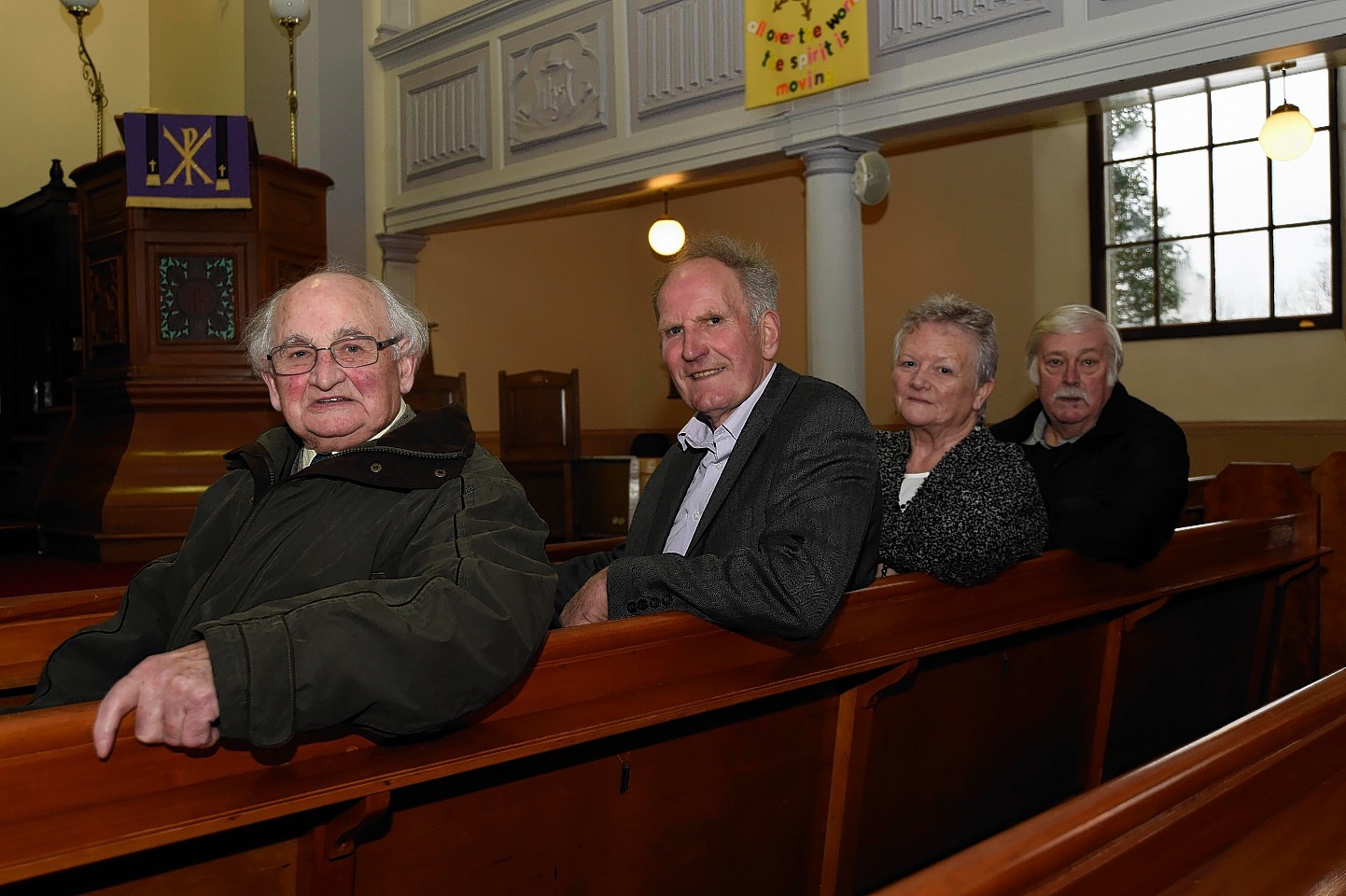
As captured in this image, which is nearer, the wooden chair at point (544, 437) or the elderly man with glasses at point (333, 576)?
the elderly man with glasses at point (333, 576)

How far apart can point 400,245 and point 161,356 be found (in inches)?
118

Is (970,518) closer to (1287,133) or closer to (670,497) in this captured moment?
(670,497)

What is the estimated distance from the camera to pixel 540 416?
8219 mm

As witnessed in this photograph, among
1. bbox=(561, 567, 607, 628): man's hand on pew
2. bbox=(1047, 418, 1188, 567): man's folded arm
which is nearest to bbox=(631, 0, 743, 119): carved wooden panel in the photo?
bbox=(1047, 418, 1188, 567): man's folded arm

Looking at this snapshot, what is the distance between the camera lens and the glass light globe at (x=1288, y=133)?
20.3 feet

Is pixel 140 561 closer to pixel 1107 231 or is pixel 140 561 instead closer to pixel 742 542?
pixel 742 542

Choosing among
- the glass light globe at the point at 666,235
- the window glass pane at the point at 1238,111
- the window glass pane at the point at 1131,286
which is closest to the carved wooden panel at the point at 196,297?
the glass light globe at the point at 666,235

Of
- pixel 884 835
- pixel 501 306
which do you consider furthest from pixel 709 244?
pixel 501 306

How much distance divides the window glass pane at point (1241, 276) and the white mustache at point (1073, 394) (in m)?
5.27

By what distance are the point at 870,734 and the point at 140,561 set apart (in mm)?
4467

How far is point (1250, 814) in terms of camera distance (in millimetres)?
1028

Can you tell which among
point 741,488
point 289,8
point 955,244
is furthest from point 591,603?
point 955,244

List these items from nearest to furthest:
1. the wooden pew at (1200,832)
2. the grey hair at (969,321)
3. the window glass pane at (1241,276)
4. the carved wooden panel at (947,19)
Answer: the wooden pew at (1200,832) → the grey hair at (969,321) → the carved wooden panel at (947,19) → the window glass pane at (1241,276)

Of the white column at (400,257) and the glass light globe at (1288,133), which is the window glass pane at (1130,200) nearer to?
the glass light globe at (1288,133)
